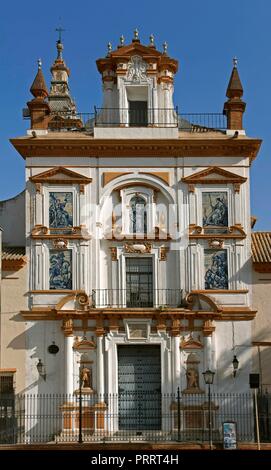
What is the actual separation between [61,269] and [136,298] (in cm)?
305

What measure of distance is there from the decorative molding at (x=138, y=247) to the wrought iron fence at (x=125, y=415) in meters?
5.35

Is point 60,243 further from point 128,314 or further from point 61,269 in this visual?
point 128,314

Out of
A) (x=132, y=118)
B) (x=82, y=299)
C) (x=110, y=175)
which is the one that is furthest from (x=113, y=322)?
(x=132, y=118)

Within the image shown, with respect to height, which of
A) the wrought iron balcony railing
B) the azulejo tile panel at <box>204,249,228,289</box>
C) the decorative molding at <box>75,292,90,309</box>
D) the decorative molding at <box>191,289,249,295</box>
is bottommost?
the decorative molding at <box>75,292,90,309</box>

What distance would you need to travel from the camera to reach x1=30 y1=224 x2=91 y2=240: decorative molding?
109 ft

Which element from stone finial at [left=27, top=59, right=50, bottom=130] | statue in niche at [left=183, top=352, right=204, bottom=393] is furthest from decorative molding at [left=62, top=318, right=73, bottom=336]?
stone finial at [left=27, top=59, right=50, bottom=130]

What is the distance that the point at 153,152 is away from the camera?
111ft

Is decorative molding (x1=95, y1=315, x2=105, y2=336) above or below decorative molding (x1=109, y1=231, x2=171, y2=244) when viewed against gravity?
below

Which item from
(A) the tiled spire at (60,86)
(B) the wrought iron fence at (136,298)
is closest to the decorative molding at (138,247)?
(B) the wrought iron fence at (136,298)

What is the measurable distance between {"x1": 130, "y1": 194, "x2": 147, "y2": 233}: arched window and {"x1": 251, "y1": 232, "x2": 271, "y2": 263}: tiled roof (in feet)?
14.3

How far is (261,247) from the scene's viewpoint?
112 feet

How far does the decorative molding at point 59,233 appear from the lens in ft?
109

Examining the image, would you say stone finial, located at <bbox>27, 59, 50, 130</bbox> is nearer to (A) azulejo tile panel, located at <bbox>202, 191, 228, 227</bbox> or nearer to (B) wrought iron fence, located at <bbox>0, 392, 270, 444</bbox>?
(A) azulejo tile panel, located at <bbox>202, 191, 228, 227</bbox>

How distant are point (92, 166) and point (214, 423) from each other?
421 inches
